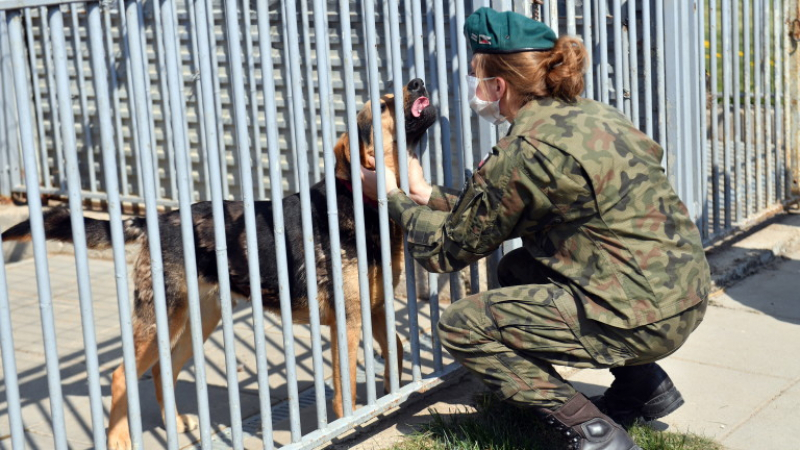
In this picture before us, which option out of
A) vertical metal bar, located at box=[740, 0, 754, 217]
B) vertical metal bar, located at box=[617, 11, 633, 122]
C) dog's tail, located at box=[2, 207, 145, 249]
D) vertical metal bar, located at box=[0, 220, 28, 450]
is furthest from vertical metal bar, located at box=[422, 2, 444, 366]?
vertical metal bar, located at box=[740, 0, 754, 217]

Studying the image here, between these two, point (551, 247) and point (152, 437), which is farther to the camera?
point (152, 437)

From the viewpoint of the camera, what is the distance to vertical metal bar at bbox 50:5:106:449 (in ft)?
9.77

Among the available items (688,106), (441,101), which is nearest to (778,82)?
(688,106)

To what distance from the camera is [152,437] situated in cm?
452

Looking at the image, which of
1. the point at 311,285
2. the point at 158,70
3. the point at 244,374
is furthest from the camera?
the point at 158,70

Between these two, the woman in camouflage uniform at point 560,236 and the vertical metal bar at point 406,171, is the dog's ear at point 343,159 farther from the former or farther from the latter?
the woman in camouflage uniform at point 560,236

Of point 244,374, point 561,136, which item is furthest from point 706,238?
point 561,136

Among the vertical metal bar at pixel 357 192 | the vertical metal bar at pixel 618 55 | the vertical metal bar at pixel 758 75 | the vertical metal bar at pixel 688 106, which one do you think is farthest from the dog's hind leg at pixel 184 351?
the vertical metal bar at pixel 758 75

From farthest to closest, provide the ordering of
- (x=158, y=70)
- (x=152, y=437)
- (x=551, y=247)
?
(x=158, y=70) < (x=152, y=437) < (x=551, y=247)

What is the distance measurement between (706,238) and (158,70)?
4.76 metres

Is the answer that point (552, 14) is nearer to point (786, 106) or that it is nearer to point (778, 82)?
point (778, 82)

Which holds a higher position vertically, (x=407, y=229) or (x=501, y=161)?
(x=501, y=161)

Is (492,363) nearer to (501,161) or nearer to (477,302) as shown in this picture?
(477,302)

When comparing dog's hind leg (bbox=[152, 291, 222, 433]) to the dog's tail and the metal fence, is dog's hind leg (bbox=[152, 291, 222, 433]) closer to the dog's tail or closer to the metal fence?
the metal fence
